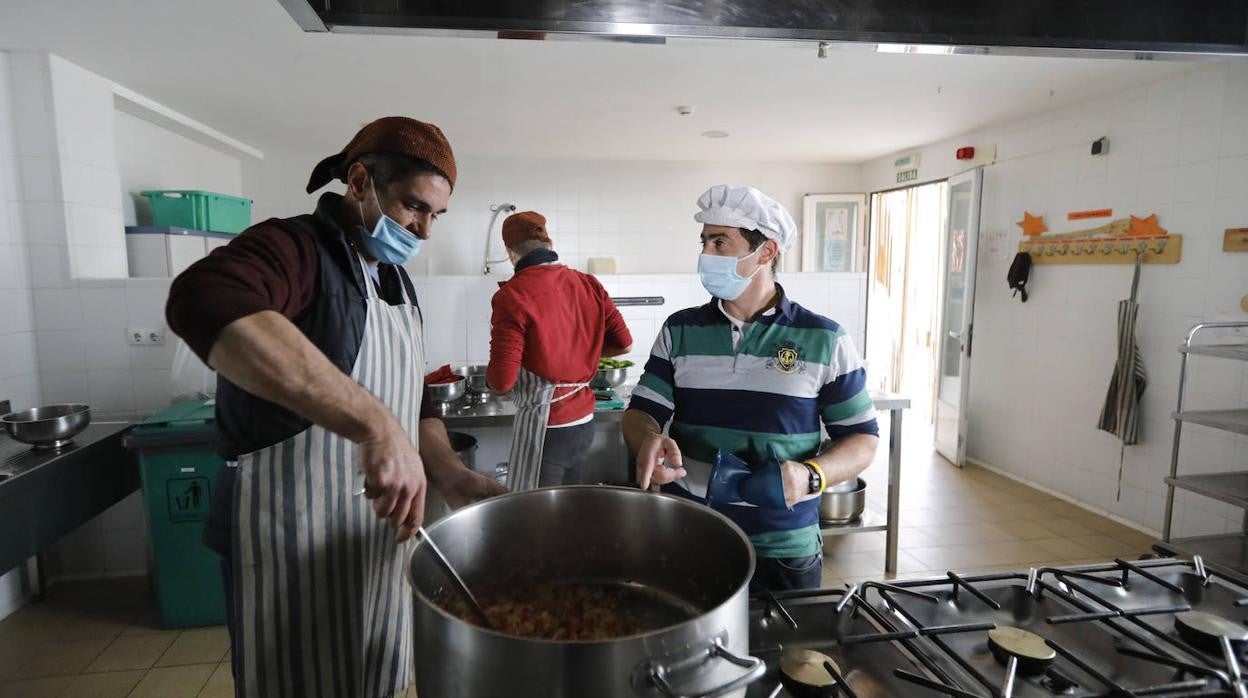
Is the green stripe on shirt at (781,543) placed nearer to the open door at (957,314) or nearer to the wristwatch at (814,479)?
the wristwatch at (814,479)

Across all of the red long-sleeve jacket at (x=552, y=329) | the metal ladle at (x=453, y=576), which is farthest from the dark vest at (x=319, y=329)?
the red long-sleeve jacket at (x=552, y=329)

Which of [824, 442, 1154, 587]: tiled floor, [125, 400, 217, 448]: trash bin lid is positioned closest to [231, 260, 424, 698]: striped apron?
[125, 400, 217, 448]: trash bin lid

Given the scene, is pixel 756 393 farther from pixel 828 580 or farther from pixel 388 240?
pixel 828 580

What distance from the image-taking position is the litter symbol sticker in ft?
8.62

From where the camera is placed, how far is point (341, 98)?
12.6 ft

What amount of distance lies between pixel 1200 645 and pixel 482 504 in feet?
3.44

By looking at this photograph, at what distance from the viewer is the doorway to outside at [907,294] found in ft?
19.7

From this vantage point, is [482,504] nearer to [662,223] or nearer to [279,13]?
[279,13]

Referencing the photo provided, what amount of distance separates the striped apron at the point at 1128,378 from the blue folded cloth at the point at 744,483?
3323mm

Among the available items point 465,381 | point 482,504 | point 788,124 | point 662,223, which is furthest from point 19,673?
point 662,223

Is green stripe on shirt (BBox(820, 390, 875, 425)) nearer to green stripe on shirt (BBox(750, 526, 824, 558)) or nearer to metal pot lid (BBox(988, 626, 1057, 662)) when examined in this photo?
green stripe on shirt (BBox(750, 526, 824, 558))

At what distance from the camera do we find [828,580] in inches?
119

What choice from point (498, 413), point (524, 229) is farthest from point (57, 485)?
point (524, 229)

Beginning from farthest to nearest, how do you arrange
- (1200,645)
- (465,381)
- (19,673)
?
(465,381)
(19,673)
(1200,645)
